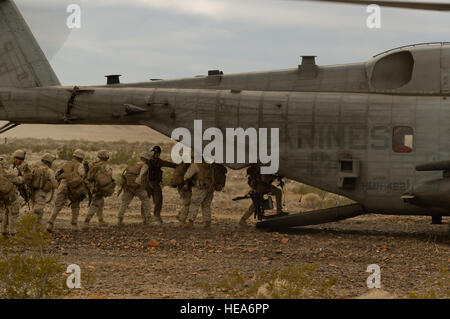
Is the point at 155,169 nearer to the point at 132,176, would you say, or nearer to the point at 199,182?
the point at 132,176

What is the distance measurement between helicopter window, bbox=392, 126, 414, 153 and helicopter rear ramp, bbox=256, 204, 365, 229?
4.54 ft

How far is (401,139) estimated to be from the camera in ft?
43.6

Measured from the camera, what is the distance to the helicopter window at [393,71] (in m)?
13.5

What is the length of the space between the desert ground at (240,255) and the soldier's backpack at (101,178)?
85 cm

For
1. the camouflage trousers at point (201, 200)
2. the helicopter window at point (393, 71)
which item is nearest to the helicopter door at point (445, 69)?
the helicopter window at point (393, 71)

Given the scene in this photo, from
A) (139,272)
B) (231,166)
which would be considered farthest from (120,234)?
(139,272)

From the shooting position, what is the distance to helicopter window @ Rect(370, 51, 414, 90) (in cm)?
1348

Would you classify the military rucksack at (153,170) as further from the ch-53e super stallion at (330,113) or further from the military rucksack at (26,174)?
the military rucksack at (26,174)

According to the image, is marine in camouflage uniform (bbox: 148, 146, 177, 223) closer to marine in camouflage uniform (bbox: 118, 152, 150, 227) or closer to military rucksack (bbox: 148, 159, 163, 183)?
military rucksack (bbox: 148, 159, 163, 183)

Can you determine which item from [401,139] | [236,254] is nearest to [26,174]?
[236,254]
